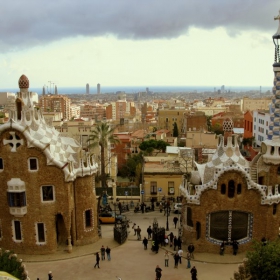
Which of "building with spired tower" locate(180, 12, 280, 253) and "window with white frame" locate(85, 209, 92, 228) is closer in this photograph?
"building with spired tower" locate(180, 12, 280, 253)

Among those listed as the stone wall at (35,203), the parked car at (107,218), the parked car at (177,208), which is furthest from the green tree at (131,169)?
the stone wall at (35,203)

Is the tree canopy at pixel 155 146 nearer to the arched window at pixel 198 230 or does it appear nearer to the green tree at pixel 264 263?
the arched window at pixel 198 230

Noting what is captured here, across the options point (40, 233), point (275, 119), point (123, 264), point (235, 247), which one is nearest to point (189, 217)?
point (235, 247)

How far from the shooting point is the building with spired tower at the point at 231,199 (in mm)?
26594

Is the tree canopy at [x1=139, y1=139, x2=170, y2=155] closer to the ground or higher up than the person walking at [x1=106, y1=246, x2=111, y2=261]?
higher up

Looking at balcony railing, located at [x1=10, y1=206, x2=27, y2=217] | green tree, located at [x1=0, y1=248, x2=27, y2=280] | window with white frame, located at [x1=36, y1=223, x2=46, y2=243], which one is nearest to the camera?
green tree, located at [x1=0, y1=248, x2=27, y2=280]

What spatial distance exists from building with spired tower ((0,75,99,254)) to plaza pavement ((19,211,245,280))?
1254 millimetres

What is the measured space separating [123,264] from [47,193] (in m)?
7.11

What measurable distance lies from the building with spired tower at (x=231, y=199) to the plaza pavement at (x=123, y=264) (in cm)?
128

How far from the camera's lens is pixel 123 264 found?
84.6ft

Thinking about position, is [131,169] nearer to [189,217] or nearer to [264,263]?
[189,217]

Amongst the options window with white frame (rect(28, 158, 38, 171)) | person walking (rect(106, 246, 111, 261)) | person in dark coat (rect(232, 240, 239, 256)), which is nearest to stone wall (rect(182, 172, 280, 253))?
person in dark coat (rect(232, 240, 239, 256))

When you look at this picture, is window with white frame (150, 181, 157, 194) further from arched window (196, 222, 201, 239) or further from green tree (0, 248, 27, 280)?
green tree (0, 248, 27, 280)

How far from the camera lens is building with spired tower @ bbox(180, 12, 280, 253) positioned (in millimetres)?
26594
